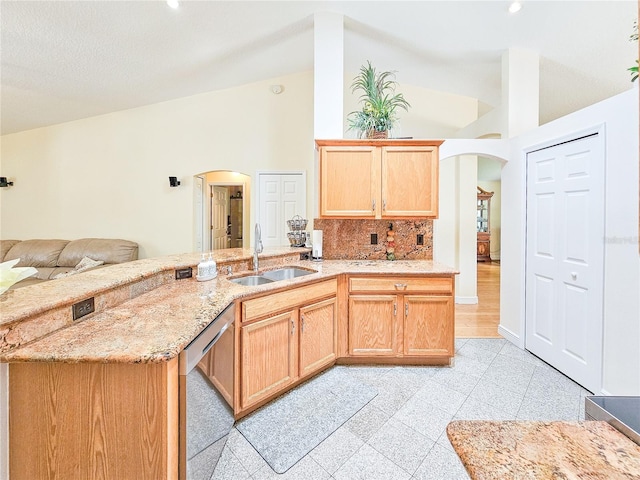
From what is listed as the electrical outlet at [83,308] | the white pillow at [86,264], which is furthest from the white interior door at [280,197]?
the electrical outlet at [83,308]

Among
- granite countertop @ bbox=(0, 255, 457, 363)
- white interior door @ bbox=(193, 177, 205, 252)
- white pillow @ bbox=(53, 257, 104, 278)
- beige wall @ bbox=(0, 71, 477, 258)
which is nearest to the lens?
granite countertop @ bbox=(0, 255, 457, 363)

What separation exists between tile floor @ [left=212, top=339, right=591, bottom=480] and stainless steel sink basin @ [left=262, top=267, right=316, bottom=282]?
975mm

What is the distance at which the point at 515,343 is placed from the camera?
123 inches

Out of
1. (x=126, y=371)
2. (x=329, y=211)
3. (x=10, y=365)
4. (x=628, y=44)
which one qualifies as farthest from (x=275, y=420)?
(x=628, y=44)

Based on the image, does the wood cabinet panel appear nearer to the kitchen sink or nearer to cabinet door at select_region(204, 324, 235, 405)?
cabinet door at select_region(204, 324, 235, 405)

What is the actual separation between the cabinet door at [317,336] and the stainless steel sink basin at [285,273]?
0.41 meters

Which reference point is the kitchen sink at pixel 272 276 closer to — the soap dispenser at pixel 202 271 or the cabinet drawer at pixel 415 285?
the soap dispenser at pixel 202 271

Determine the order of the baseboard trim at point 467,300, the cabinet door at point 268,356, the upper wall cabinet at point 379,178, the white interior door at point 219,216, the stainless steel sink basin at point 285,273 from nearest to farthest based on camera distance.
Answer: the cabinet door at point 268,356 → the stainless steel sink basin at point 285,273 → the upper wall cabinet at point 379,178 → the baseboard trim at point 467,300 → the white interior door at point 219,216

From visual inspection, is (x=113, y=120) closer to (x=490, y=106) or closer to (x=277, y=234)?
(x=277, y=234)

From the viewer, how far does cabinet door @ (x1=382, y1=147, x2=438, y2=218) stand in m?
2.94

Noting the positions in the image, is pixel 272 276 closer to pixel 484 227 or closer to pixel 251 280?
pixel 251 280

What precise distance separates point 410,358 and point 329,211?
1594 millimetres

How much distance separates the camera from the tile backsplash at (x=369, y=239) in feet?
10.8

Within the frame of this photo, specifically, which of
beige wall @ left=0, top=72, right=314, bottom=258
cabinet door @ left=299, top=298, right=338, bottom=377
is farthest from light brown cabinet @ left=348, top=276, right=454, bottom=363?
beige wall @ left=0, top=72, right=314, bottom=258
